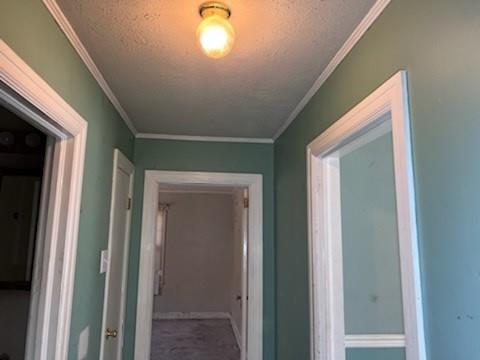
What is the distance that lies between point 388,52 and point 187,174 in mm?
2032

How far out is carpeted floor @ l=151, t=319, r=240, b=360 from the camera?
4633 mm

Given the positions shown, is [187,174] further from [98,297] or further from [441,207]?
[441,207]

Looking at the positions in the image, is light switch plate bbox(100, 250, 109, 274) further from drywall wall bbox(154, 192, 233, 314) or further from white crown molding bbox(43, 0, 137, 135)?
drywall wall bbox(154, 192, 233, 314)

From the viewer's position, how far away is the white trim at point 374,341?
2076 mm

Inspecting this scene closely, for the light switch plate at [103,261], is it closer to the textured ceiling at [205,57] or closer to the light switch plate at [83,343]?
the light switch plate at [83,343]

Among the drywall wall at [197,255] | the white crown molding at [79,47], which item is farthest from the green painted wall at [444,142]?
the drywall wall at [197,255]

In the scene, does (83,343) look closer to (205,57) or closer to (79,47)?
(79,47)

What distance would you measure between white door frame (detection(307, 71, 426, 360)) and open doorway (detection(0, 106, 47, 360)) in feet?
5.74

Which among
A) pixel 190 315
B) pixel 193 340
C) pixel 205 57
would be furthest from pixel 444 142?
pixel 190 315

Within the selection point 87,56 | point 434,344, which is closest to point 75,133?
point 87,56

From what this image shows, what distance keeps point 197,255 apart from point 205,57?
17.6 feet

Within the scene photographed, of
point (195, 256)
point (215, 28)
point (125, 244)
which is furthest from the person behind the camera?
point (195, 256)

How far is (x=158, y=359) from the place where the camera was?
447 centimetres

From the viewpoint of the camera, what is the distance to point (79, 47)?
1.53 metres
